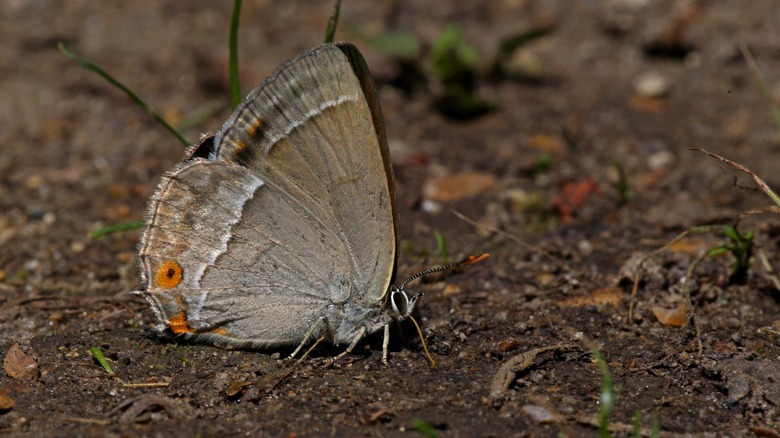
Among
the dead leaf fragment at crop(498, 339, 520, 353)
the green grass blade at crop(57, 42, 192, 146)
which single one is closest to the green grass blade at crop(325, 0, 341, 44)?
the green grass blade at crop(57, 42, 192, 146)

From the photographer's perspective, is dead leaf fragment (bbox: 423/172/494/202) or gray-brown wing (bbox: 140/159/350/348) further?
dead leaf fragment (bbox: 423/172/494/202)

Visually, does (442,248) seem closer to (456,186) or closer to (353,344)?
(353,344)

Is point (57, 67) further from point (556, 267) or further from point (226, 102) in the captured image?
point (556, 267)

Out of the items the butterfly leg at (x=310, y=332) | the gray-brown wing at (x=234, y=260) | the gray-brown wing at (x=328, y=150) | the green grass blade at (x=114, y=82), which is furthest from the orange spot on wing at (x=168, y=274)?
the green grass blade at (x=114, y=82)

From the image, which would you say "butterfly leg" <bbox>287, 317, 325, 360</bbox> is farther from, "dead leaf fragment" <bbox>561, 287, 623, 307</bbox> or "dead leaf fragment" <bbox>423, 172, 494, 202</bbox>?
"dead leaf fragment" <bbox>423, 172, 494, 202</bbox>

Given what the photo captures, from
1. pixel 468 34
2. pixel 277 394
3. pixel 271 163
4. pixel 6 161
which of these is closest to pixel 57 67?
pixel 6 161

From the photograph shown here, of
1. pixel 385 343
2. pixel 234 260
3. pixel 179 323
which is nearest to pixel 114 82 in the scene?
pixel 234 260

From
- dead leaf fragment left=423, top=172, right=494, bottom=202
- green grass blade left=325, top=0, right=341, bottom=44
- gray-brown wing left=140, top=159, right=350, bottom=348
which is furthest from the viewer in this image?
dead leaf fragment left=423, top=172, right=494, bottom=202

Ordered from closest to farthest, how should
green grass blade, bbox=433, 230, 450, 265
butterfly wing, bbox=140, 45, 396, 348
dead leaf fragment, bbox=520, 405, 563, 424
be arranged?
dead leaf fragment, bbox=520, 405, 563, 424 → butterfly wing, bbox=140, 45, 396, 348 → green grass blade, bbox=433, 230, 450, 265
